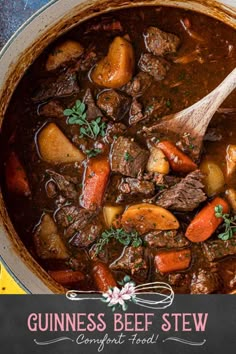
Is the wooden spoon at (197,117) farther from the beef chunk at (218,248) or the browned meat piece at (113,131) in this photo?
the beef chunk at (218,248)

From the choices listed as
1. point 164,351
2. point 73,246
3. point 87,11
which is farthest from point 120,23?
point 164,351

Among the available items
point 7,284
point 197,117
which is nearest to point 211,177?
point 197,117

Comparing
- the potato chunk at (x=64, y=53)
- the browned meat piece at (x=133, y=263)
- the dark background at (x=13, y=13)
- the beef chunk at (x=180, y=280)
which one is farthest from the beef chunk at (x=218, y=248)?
the dark background at (x=13, y=13)

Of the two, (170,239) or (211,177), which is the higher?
(211,177)

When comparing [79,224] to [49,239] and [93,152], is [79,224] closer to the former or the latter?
[49,239]

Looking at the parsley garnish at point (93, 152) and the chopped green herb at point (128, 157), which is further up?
the parsley garnish at point (93, 152)

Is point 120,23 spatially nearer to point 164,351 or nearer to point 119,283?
point 119,283
